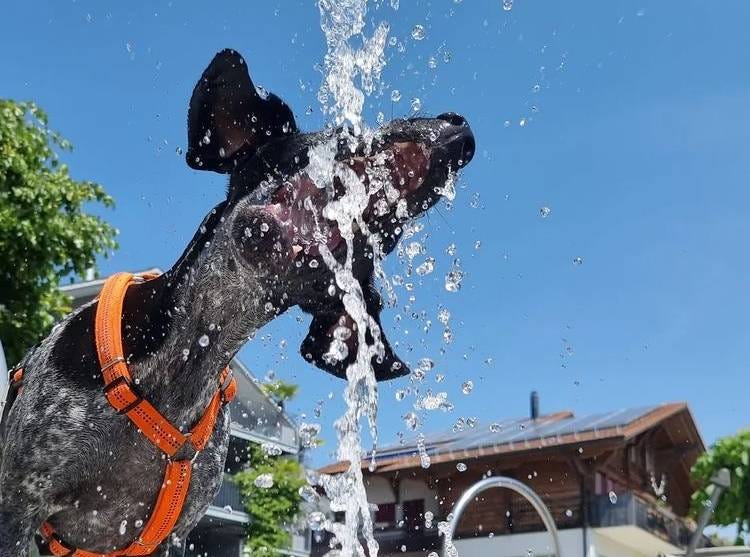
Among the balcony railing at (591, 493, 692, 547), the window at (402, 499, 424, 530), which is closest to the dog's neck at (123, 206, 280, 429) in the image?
the window at (402, 499, 424, 530)

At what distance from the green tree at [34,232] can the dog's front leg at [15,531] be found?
1238 cm

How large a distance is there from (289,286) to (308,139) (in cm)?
52

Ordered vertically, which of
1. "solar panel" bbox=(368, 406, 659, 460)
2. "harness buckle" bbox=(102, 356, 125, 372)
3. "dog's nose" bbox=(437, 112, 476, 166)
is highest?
"solar panel" bbox=(368, 406, 659, 460)

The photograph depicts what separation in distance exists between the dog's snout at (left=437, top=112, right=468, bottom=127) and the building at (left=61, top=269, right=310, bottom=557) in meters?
30.0

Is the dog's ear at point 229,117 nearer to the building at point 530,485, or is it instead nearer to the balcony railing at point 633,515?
the building at point 530,485

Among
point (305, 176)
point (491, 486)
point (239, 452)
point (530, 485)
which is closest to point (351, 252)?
point (305, 176)

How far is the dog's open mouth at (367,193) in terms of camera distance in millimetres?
3203

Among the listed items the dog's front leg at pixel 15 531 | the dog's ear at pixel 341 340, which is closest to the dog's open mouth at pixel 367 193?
the dog's ear at pixel 341 340

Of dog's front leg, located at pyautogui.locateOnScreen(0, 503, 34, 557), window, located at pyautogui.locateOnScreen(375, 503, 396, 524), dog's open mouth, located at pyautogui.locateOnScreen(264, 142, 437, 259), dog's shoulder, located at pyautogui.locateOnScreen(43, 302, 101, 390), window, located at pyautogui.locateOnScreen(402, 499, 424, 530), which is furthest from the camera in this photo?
window, located at pyautogui.locateOnScreen(375, 503, 396, 524)

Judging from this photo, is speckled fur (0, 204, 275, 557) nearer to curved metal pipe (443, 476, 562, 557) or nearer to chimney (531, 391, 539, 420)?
curved metal pipe (443, 476, 562, 557)

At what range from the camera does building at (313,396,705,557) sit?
32219mm

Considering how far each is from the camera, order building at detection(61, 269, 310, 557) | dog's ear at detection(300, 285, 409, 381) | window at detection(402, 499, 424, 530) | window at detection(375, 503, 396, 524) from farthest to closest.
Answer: window at detection(375, 503, 396, 524), building at detection(61, 269, 310, 557), window at detection(402, 499, 424, 530), dog's ear at detection(300, 285, 409, 381)

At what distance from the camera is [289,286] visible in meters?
3.46

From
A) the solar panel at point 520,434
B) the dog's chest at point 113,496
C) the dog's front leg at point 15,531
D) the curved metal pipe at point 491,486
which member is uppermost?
the solar panel at point 520,434
